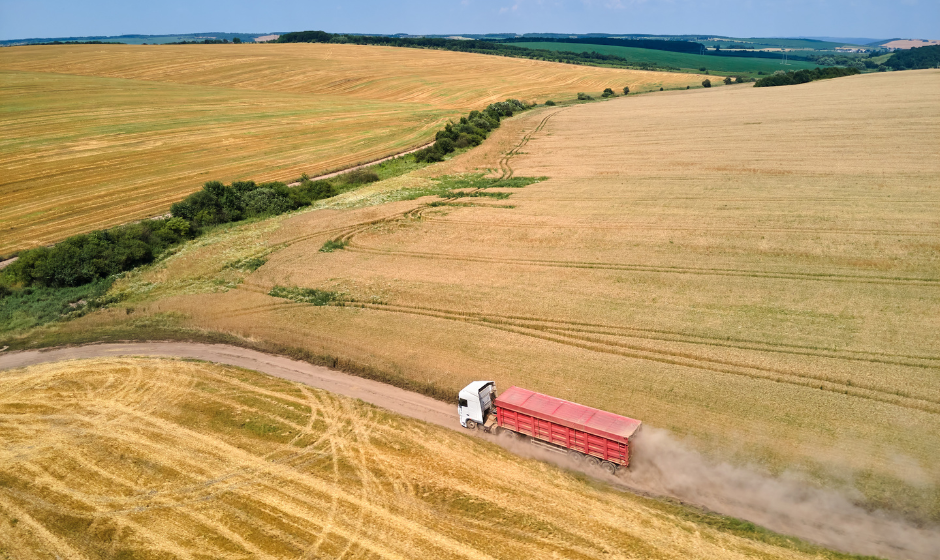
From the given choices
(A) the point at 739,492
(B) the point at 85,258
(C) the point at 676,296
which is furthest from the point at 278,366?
(C) the point at 676,296

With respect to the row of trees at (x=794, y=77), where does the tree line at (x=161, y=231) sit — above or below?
below

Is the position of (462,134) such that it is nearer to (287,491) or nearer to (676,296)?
(676,296)

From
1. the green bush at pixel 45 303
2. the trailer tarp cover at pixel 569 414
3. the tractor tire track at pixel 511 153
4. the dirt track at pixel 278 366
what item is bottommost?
the dirt track at pixel 278 366

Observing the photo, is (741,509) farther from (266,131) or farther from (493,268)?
(266,131)

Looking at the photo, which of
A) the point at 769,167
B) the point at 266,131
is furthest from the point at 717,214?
the point at 266,131

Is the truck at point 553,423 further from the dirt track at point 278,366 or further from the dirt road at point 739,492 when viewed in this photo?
the dirt track at point 278,366

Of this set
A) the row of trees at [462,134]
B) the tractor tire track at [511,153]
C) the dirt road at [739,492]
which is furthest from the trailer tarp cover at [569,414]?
the row of trees at [462,134]
